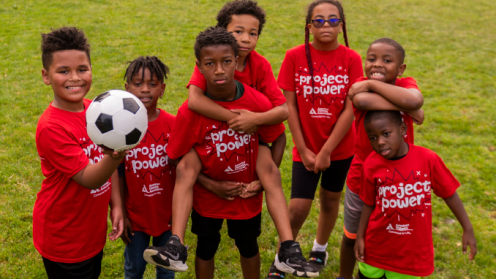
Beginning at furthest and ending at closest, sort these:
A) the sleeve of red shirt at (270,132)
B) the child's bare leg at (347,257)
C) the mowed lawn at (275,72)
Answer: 1. the mowed lawn at (275,72)
2. the child's bare leg at (347,257)
3. the sleeve of red shirt at (270,132)

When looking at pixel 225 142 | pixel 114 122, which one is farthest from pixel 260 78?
pixel 114 122

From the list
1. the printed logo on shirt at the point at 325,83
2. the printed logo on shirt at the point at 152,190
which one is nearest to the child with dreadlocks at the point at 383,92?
the printed logo on shirt at the point at 325,83

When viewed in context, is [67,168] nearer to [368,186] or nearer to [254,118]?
[254,118]

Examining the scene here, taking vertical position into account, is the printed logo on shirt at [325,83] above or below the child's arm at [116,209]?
above

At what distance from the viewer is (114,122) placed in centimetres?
220

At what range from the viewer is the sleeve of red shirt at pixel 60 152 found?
93.0 inches

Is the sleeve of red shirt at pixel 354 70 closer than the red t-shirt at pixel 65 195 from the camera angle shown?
No

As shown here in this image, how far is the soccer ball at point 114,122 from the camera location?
218 cm

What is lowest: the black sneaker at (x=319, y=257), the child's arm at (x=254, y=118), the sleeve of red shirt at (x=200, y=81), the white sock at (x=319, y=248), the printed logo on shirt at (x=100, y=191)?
the black sneaker at (x=319, y=257)

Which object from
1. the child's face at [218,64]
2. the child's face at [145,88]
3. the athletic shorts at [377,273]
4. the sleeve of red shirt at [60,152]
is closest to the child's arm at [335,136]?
the athletic shorts at [377,273]

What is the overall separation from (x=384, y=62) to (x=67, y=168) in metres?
2.17

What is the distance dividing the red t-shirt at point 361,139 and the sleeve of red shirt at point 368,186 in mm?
123

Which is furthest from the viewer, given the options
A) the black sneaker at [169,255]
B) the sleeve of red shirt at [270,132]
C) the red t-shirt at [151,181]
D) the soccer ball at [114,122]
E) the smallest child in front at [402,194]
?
the sleeve of red shirt at [270,132]

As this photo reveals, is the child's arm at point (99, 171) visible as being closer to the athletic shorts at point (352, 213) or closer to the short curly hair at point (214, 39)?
the short curly hair at point (214, 39)
